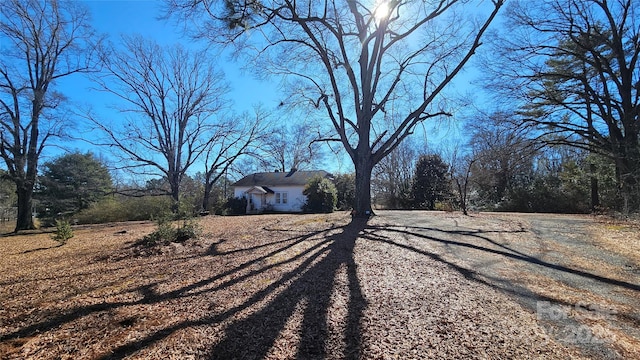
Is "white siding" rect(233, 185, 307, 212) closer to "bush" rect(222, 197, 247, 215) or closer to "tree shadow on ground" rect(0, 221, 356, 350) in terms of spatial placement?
"bush" rect(222, 197, 247, 215)

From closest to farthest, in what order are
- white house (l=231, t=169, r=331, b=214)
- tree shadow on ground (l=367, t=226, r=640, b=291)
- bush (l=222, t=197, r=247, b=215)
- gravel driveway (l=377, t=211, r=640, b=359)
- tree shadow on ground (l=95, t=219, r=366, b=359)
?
tree shadow on ground (l=95, t=219, r=366, b=359) → gravel driveway (l=377, t=211, r=640, b=359) → tree shadow on ground (l=367, t=226, r=640, b=291) → bush (l=222, t=197, r=247, b=215) → white house (l=231, t=169, r=331, b=214)

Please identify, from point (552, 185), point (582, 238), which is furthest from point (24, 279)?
point (552, 185)

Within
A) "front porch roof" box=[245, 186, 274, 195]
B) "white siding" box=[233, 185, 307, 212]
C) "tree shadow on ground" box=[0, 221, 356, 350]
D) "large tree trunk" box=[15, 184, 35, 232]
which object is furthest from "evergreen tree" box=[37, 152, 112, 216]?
"tree shadow on ground" box=[0, 221, 356, 350]

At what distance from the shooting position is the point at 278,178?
1131 inches

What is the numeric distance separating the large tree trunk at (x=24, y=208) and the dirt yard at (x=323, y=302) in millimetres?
11412

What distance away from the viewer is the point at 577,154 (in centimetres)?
1797

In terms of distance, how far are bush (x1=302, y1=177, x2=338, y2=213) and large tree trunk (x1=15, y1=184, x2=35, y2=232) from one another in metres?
14.9

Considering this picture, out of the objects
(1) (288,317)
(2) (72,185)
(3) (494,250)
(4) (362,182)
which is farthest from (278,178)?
(1) (288,317)

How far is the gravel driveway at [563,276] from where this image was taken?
2631 mm

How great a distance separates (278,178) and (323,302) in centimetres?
2586

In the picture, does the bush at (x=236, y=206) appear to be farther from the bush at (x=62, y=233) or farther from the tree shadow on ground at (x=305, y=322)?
the tree shadow on ground at (x=305, y=322)

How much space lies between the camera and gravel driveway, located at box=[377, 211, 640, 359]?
8.63 ft

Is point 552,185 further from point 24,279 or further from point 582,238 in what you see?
point 24,279

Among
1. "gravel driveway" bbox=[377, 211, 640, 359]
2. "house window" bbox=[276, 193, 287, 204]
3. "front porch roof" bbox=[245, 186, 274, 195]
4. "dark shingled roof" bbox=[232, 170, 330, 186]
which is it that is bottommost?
"gravel driveway" bbox=[377, 211, 640, 359]
